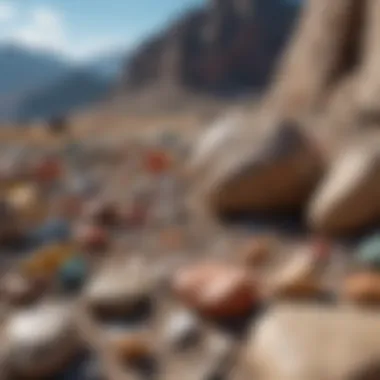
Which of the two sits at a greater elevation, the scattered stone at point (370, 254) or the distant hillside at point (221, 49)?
the distant hillside at point (221, 49)

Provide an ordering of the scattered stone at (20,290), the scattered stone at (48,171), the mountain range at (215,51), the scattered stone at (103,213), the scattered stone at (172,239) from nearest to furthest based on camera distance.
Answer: the scattered stone at (20,290) → the scattered stone at (172,239) → the scattered stone at (103,213) → the scattered stone at (48,171) → the mountain range at (215,51)

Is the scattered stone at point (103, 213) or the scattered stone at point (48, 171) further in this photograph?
the scattered stone at point (48, 171)

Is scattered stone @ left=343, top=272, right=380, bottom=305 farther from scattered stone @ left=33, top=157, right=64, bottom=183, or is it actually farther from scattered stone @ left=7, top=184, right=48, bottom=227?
scattered stone @ left=33, top=157, right=64, bottom=183

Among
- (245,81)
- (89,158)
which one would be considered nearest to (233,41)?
(245,81)

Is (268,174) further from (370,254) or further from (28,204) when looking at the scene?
(28,204)

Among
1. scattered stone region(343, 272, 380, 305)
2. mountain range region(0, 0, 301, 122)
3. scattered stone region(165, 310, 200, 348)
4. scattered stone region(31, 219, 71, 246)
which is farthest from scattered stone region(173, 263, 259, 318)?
mountain range region(0, 0, 301, 122)

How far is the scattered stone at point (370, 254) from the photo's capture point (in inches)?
47.2

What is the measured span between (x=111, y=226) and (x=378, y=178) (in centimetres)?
67

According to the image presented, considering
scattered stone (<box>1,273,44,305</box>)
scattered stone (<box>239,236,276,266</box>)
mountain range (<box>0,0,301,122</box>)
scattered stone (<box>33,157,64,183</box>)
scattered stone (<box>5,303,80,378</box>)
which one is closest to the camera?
scattered stone (<box>5,303,80,378</box>)

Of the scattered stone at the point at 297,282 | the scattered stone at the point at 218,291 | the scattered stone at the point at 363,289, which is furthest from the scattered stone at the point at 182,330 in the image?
the scattered stone at the point at 363,289

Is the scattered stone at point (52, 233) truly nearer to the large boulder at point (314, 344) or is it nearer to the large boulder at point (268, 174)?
the large boulder at point (268, 174)

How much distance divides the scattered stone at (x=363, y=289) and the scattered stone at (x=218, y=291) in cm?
16

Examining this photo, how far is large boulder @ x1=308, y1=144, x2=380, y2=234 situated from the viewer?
1299mm

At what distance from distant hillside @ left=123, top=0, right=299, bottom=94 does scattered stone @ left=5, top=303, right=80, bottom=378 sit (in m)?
24.1
